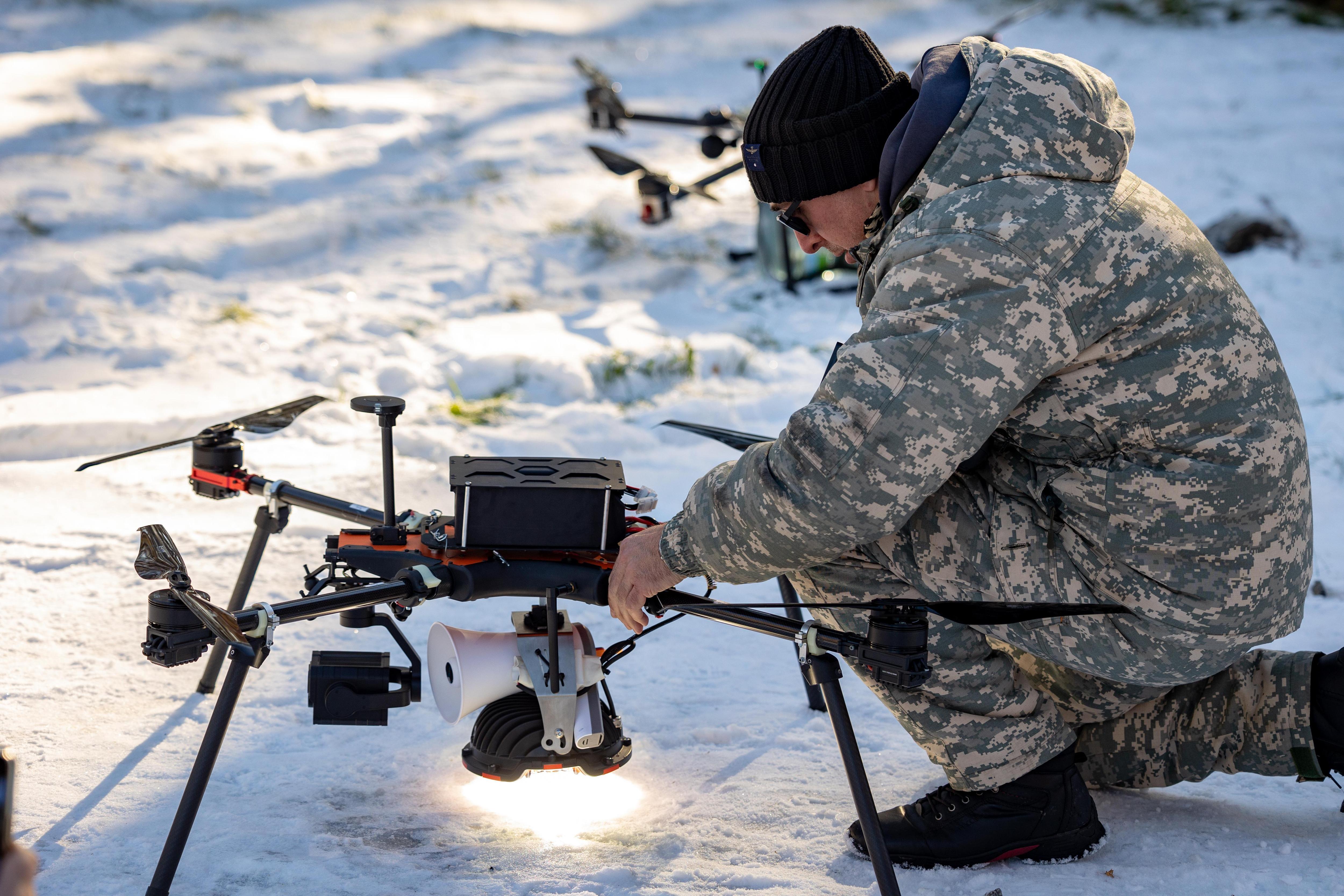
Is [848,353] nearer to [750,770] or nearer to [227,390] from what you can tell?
[750,770]

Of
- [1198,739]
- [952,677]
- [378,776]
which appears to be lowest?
[378,776]

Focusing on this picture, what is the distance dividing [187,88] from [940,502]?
26.6 ft

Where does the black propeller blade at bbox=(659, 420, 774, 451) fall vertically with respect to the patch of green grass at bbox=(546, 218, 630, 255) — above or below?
below

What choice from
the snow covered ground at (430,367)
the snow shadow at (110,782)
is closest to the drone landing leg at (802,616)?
the snow covered ground at (430,367)

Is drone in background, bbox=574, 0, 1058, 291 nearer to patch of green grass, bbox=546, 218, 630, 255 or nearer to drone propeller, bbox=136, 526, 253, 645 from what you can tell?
patch of green grass, bbox=546, 218, 630, 255

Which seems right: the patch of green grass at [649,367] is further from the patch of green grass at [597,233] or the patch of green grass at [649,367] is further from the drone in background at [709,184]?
the patch of green grass at [597,233]

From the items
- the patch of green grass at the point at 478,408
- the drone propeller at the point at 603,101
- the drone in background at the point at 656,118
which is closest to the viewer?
the patch of green grass at the point at 478,408

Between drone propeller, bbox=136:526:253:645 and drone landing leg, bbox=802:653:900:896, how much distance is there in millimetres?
855

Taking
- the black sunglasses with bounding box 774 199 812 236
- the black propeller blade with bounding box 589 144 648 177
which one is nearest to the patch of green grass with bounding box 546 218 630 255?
the black propeller blade with bounding box 589 144 648 177

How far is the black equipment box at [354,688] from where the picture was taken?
6.27ft

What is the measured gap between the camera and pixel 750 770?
2377 millimetres

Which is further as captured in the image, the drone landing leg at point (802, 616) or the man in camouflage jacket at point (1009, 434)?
the drone landing leg at point (802, 616)

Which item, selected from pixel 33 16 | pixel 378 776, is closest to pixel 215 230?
pixel 33 16

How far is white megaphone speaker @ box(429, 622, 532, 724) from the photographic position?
201 centimetres
